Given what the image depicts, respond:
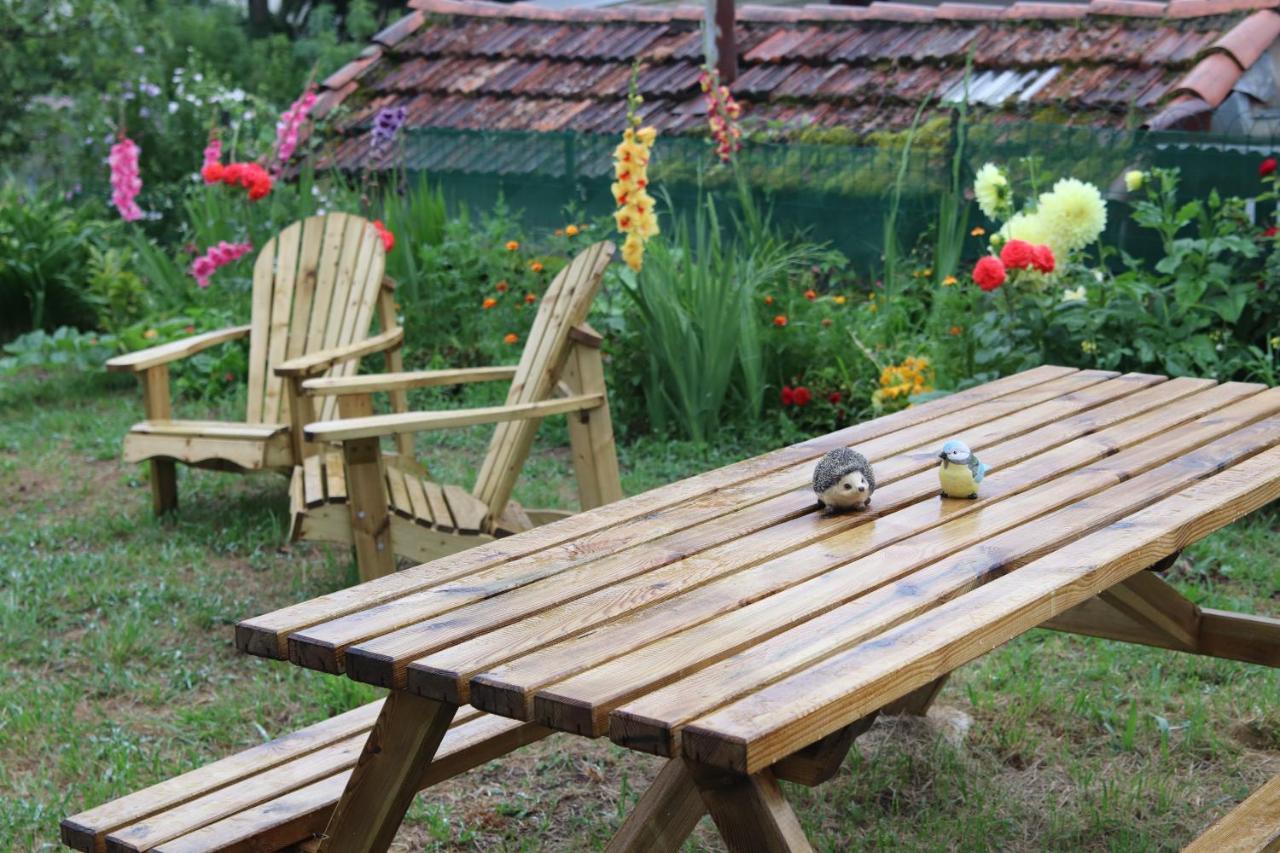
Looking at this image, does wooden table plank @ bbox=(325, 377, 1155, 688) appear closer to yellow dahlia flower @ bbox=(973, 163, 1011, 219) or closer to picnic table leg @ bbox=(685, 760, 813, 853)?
picnic table leg @ bbox=(685, 760, 813, 853)

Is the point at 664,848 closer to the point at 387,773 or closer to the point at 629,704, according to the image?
Answer: the point at 387,773

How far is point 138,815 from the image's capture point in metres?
2.10

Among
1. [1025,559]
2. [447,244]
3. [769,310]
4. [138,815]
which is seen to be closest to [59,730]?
[138,815]

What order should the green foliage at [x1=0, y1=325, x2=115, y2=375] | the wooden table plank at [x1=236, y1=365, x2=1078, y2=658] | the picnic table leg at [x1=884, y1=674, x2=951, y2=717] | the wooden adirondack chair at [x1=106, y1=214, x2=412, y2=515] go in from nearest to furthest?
the wooden table plank at [x1=236, y1=365, x2=1078, y2=658] < the picnic table leg at [x1=884, y1=674, x2=951, y2=717] < the wooden adirondack chair at [x1=106, y1=214, x2=412, y2=515] < the green foliage at [x1=0, y1=325, x2=115, y2=375]

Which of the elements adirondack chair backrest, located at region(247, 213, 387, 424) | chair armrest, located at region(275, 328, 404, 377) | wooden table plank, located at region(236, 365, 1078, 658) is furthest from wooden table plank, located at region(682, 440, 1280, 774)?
adirondack chair backrest, located at region(247, 213, 387, 424)

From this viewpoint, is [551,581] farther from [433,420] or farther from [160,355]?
[160,355]

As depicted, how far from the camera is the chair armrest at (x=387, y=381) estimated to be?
3949 millimetres

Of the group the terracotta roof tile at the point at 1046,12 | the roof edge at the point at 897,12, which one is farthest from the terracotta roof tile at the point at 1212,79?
the terracotta roof tile at the point at 1046,12

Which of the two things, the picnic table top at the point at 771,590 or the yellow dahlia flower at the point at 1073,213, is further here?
the yellow dahlia flower at the point at 1073,213

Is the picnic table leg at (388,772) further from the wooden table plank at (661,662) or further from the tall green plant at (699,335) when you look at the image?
the tall green plant at (699,335)

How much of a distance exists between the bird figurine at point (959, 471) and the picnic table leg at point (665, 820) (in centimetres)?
62

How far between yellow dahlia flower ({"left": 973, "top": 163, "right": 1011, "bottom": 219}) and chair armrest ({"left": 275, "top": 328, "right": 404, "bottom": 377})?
1928 mm

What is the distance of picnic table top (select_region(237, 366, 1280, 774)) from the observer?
5.00 ft

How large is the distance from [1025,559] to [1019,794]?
3.71 ft
